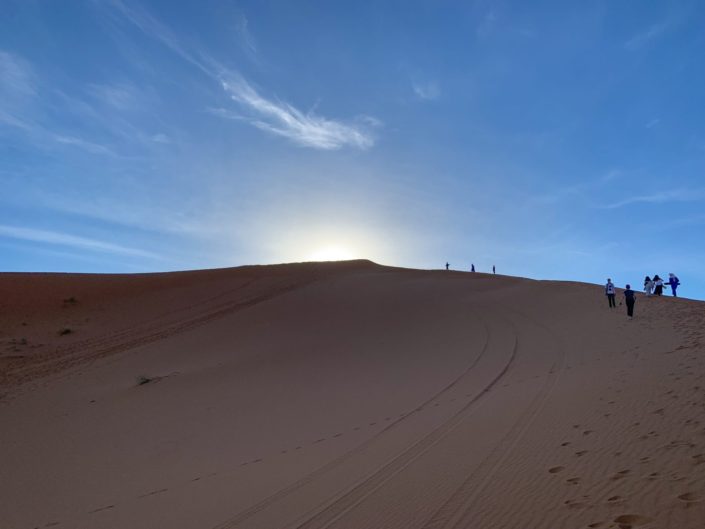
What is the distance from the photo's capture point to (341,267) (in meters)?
45.2

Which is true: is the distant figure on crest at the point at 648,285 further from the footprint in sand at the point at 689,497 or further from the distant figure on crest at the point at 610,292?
Result: the footprint in sand at the point at 689,497

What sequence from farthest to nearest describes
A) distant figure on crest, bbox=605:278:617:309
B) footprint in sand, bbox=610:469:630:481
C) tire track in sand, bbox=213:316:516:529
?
distant figure on crest, bbox=605:278:617:309
tire track in sand, bbox=213:316:516:529
footprint in sand, bbox=610:469:630:481

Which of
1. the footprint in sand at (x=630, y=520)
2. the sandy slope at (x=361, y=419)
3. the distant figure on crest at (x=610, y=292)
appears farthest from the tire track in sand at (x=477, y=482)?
the distant figure on crest at (x=610, y=292)

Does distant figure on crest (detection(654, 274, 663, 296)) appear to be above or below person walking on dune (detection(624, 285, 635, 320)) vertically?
above

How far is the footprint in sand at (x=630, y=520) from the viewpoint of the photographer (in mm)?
4089

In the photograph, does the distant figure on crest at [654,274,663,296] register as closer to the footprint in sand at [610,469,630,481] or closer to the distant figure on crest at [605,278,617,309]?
the distant figure on crest at [605,278,617,309]

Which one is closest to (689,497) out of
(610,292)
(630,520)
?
(630,520)

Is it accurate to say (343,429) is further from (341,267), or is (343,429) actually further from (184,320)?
(341,267)

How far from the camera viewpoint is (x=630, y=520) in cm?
418

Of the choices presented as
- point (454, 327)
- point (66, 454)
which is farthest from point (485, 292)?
point (66, 454)

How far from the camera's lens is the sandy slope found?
5.37m

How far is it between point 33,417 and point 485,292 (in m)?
25.1

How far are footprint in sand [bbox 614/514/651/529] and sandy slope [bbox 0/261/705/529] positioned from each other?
0.02 metres

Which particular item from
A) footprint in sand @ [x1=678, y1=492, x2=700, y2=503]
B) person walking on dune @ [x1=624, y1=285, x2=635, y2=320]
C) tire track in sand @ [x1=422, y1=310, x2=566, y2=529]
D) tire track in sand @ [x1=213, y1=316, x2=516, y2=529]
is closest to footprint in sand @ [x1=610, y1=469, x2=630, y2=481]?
footprint in sand @ [x1=678, y1=492, x2=700, y2=503]
